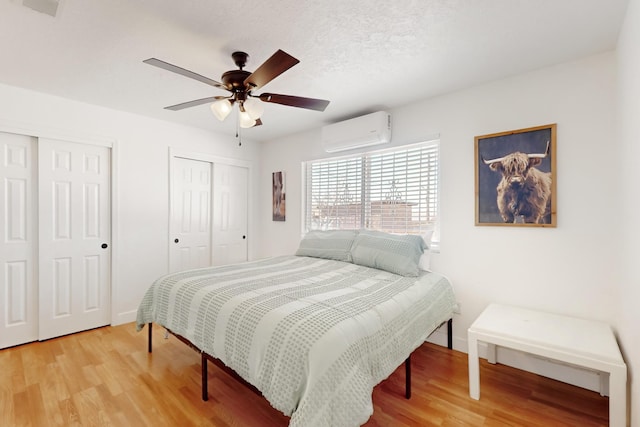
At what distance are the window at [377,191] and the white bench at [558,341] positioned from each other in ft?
3.56

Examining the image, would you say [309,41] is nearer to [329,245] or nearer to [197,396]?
[329,245]

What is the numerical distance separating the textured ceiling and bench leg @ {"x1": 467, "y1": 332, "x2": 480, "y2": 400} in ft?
6.38

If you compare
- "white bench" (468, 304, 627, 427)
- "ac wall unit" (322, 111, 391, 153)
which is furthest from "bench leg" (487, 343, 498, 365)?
"ac wall unit" (322, 111, 391, 153)

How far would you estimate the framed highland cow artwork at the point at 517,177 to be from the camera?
2.27 metres

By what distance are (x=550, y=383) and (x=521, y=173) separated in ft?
5.18

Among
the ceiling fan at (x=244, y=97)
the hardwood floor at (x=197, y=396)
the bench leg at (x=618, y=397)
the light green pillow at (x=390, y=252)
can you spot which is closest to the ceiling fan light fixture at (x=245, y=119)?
the ceiling fan at (x=244, y=97)

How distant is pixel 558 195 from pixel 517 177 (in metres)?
0.30

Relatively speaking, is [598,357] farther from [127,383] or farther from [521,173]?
[127,383]

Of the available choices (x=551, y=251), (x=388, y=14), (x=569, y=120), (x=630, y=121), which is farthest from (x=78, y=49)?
(x=551, y=251)

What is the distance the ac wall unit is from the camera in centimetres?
310

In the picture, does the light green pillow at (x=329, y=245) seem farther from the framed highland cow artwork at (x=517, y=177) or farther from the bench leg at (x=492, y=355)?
the bench leg at (x=492, y=355)

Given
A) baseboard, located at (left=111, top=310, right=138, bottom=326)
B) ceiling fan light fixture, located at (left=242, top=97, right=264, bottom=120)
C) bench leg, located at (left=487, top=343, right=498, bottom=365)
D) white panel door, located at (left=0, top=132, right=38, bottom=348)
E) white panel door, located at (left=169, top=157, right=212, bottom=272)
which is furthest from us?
white panel door, located at (left=169, top=157, right=212, bottom=272)

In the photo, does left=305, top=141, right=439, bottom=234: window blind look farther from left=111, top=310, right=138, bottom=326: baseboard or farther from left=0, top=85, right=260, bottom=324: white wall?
left=111, top=310, right=138, bottom=326: baseboard

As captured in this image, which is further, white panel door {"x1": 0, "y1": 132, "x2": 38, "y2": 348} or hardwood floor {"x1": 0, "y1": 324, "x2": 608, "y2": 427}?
white panel door {"x1": 0, "y1": 132, "x2": 38, "y2": 348}
